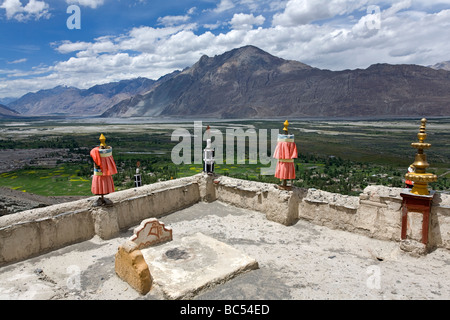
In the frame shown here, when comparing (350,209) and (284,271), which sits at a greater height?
(350,209)

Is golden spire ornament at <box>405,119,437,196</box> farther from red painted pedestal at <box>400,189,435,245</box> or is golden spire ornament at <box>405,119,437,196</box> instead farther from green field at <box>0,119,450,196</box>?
green field at <box>0,119,450,196</box>

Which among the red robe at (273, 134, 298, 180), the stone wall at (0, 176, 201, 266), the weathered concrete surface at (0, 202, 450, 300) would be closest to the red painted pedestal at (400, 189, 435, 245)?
the weathered concrete surface at (0, 202, 450, 300)

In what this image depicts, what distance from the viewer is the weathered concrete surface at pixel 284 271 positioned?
19.7 feet

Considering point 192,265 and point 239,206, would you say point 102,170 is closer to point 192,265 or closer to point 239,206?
point 192,265

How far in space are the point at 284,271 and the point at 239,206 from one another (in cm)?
471

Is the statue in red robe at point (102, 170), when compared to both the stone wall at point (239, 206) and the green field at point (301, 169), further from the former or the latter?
the green field at point (301, 169)

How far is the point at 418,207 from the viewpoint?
24.7ft

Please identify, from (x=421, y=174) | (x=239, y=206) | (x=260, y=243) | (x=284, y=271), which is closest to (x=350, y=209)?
(x=421, y=174)

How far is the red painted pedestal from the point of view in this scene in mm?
7398

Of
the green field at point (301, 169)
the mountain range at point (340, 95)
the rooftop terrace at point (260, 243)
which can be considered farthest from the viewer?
the mountain range at point (340, 95)

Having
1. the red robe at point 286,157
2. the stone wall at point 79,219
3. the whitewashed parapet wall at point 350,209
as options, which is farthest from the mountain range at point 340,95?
the red robe at point 286,157

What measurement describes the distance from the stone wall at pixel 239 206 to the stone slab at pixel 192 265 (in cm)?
216

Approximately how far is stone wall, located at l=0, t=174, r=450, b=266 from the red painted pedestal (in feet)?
0.34
